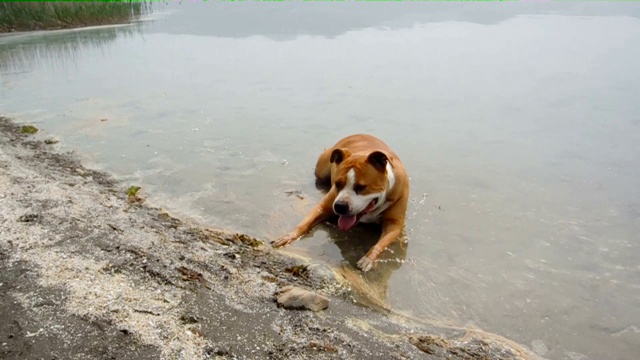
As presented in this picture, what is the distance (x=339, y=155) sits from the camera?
5652mm

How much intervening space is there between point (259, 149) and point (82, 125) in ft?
12.3

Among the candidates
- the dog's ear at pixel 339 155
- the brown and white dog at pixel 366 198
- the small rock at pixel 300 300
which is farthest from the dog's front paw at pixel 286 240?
the small rock at pixel 300 300

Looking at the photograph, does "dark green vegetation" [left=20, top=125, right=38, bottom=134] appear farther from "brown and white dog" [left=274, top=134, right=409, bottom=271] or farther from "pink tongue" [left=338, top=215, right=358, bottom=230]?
"pink tongue" [left=338, top=215, right=358, bottom=230]

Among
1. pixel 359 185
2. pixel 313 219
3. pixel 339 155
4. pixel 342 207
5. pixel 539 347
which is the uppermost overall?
pixel 339 155

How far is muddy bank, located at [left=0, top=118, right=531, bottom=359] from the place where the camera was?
9.46 feet

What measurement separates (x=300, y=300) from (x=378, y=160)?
2.06 meters

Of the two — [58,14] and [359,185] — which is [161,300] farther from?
[58,14]

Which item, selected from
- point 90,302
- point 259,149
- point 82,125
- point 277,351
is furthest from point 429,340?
point 82,125

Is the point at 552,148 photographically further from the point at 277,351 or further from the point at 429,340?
the point at 277,351

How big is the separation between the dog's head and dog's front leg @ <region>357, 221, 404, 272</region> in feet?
1.04

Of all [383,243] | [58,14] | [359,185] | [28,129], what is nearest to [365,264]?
[383,243]

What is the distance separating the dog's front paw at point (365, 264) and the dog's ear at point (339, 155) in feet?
4.07

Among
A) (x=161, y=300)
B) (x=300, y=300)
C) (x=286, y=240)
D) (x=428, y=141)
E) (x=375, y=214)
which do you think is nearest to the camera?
(x=161, y=300)

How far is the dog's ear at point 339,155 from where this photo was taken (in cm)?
561
